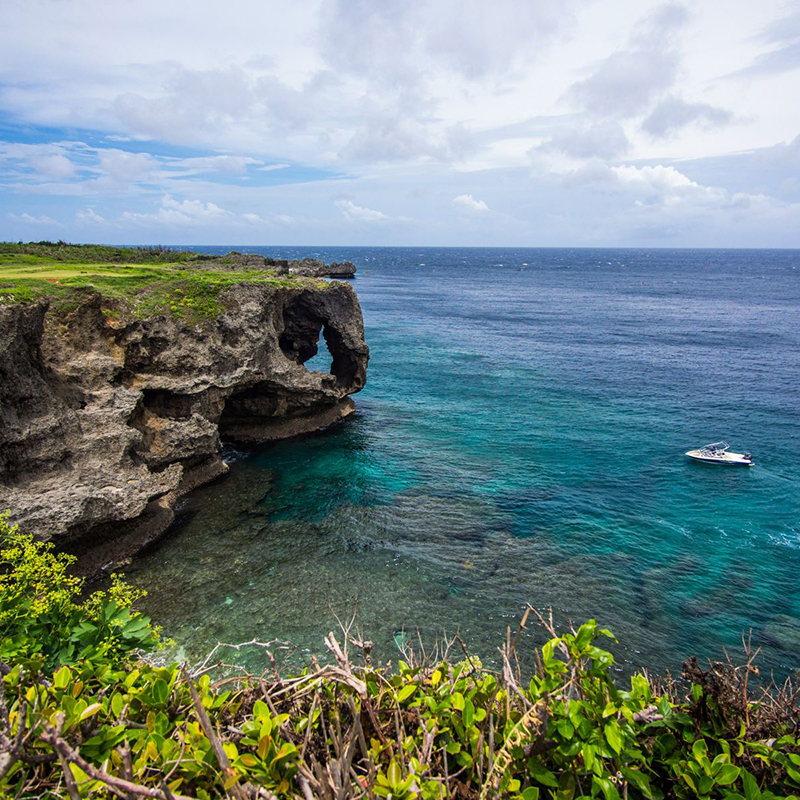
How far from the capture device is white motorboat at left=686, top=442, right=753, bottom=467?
37188 mm

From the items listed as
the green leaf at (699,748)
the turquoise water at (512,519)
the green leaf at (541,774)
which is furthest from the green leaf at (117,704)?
the turquoise water at (512,519)

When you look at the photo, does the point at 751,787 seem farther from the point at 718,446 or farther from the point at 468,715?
the point at 718,446

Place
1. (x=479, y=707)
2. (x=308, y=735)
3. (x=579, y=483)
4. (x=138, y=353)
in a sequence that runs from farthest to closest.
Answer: (x=579, y=483), (x=138, y=353), (x=479, y=707), (x=308, y=735)

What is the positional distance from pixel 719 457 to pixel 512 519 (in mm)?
17490

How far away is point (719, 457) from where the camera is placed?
37.2 m

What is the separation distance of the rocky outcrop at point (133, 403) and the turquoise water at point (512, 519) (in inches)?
Answer: 108

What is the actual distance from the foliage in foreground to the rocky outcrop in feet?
61.0

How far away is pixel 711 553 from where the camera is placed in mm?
27875

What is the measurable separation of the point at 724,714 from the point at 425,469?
3003 cm

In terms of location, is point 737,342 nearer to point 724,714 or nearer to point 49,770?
point 724,714

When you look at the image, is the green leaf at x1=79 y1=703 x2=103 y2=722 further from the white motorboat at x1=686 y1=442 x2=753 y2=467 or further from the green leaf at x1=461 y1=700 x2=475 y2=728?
the white motorboat at x1=686 y1=442 x2=753 y2=467

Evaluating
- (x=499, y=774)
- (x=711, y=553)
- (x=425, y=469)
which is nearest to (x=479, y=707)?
(x=499, y=774)

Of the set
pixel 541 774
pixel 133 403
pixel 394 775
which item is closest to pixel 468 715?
pixel 541 774

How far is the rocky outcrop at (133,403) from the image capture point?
23531 mm
